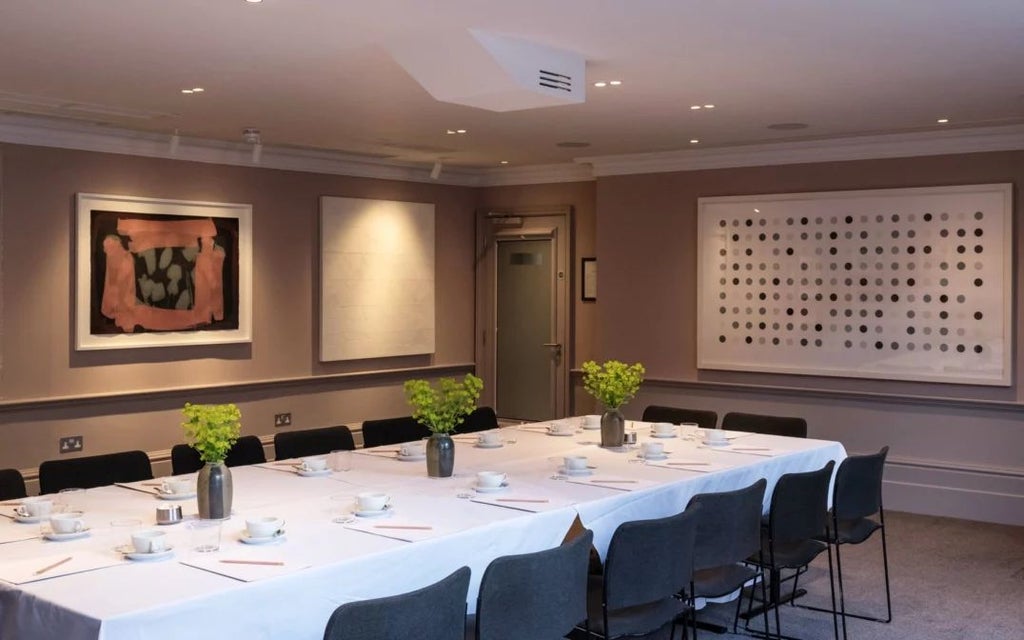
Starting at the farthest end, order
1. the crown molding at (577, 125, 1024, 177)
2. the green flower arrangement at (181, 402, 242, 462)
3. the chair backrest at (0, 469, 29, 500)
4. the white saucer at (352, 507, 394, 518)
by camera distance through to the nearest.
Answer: the crown molding at (577, 125, 1024, 177) < the chair backrest at (0, 469, 29, 500) < the white saucer at (352, 507, 394, 518) < the green flower arrangement at (181, 402, 242, 462)

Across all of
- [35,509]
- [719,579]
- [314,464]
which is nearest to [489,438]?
[314,464]

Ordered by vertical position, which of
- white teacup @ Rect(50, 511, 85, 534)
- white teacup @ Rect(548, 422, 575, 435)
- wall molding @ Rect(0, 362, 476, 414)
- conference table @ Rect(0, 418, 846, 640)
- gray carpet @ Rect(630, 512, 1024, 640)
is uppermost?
wall molding @ Rect(0, 362, 476, 414)

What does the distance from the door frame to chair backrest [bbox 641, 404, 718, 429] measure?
2.68m

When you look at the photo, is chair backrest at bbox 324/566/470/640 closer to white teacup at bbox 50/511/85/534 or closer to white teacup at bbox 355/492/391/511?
white teacup at bbox 355/492/391/511

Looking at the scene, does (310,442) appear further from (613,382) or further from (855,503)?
(855,503)

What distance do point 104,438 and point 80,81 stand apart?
9.10 ft

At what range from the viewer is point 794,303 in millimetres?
7977

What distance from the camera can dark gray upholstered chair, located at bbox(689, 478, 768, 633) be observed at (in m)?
4.12

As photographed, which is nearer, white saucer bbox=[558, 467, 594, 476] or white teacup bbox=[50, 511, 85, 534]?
white teacup bbox=[50, 511, 85, 534]

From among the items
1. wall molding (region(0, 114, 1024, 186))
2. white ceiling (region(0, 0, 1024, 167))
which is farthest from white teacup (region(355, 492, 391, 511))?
wall molding (region(0, 114, 1024, 186))

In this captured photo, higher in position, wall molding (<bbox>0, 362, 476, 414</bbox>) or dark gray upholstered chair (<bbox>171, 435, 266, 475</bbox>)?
wall molding (<bbox>0, 362, 476, 414</bbox>)

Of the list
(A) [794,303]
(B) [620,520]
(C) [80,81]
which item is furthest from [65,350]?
(A) [794,303]

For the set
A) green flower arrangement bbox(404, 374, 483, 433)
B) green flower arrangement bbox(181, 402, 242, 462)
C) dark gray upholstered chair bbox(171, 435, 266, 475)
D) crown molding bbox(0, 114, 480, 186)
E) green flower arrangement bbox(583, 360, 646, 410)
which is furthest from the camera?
crown molding bbox(0, 114, 480, 186)

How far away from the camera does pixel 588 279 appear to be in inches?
374
